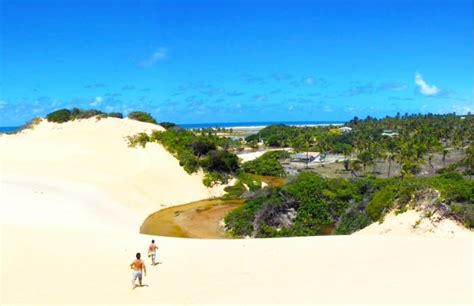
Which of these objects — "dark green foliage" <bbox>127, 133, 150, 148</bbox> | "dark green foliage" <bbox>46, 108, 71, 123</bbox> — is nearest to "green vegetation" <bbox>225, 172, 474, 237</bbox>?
"dark green foliage" <bbox>127, 133, 150, 148</bbox>

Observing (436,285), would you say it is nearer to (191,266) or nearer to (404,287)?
(404,287)

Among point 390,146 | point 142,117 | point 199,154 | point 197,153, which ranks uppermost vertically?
point 142,117

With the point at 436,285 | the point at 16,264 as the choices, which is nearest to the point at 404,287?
the point at 436,285

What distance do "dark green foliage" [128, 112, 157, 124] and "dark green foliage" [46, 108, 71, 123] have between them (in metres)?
9.19

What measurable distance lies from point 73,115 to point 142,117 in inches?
415

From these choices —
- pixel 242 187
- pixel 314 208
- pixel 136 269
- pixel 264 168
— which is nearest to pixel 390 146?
pixel 264 168

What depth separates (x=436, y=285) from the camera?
12.2m

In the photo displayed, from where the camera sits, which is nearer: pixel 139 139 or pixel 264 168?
pixel 139 139

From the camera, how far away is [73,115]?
6725 cm

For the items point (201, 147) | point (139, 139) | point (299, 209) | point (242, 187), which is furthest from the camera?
point (139, 139)

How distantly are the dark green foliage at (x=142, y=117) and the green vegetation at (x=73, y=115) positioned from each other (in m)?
1.81

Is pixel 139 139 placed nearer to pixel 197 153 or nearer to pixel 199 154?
pixel 197 153

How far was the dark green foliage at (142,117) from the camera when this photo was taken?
64.8m

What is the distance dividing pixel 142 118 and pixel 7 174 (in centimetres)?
2636
